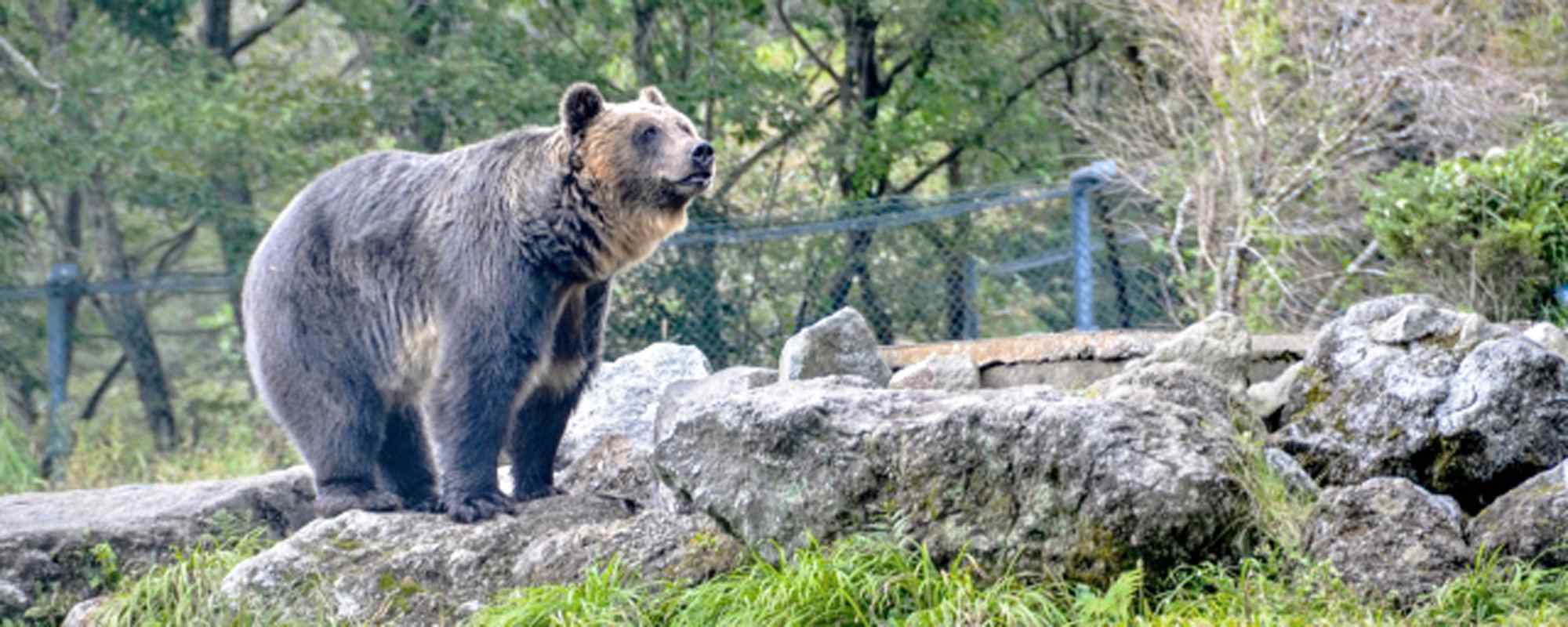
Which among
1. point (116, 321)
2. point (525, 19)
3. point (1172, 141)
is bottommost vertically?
point (116, 321)

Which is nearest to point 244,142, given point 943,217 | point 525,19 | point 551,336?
point 525,19

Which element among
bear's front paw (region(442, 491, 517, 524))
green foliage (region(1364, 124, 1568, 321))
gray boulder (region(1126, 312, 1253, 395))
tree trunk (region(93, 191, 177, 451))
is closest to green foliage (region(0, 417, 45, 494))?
tree trunk (region(93, 191, 177, 451))

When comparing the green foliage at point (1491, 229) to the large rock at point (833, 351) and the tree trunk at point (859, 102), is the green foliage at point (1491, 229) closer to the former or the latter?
the large rock at point (833, 351)

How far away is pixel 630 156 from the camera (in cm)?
640

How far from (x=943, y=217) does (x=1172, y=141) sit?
175 cm

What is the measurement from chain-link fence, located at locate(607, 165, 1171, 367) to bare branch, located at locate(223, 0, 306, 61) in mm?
5856

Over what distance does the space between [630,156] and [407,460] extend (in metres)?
1.47

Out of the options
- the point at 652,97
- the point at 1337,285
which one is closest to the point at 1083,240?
the point at 1337,285

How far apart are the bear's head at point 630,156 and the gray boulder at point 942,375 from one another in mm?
1405

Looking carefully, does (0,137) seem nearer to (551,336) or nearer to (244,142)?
(244,142)

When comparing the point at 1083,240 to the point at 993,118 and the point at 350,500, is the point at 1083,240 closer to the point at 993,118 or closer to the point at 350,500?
the point at 993,118

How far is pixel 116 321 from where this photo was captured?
48.4 feet

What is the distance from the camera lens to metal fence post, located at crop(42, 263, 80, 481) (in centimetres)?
1170

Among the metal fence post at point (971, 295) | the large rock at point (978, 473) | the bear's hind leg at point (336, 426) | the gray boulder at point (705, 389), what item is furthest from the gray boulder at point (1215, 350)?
the metal fence post at point (971, 295)
